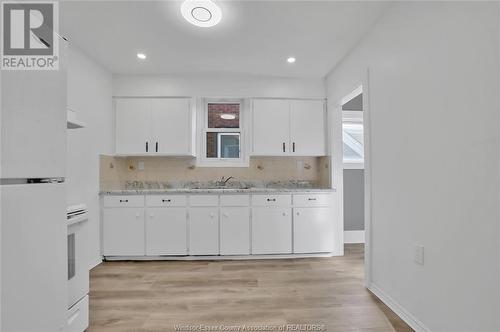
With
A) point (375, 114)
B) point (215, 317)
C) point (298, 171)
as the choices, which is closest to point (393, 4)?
point (375, 114)

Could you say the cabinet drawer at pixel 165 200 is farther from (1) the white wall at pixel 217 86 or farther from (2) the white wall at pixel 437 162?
(2) the white wall at pixel 437 162

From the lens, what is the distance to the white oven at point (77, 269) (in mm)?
1481

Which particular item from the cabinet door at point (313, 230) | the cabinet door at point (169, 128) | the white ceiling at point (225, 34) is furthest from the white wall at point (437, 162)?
the cabinet door at point (169, 128)

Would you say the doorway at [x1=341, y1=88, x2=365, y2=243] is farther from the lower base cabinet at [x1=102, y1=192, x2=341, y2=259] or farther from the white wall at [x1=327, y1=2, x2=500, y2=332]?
the white wall at [x1=327, y1=2, x2=500, y2=332]

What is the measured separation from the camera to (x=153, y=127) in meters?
3.42

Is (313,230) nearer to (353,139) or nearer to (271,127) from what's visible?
(271,127)

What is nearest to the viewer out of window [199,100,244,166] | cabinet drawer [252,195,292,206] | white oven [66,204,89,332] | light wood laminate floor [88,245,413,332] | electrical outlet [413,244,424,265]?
white oven [66,204,89,332]

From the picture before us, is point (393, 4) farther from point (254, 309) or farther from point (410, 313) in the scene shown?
point (254, 309)

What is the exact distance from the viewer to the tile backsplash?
3.62 meters

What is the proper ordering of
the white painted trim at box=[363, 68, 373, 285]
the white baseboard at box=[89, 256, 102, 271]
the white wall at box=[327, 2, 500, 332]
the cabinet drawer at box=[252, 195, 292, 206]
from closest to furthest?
the white wall at box=[327, 2, 500, 332], the white painted trim at box=[363, 68, 373, 285], the white baseboard at box=[89, 256, 102, 271], the cabinet drawer at box=[252, 195, 292, 206]

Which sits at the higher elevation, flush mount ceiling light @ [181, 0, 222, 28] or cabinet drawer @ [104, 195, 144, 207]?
flush mount ceiling light @ [181, 0, 222, 28]

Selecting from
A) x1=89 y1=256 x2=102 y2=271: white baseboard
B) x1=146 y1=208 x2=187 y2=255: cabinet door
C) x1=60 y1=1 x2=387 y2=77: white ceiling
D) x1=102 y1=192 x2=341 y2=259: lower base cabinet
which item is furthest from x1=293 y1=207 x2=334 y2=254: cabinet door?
x1=89 y1=256 x2=102 y2=271: white baseboard

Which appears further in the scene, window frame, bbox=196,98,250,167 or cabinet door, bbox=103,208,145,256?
window frame, bbox=196,98,250,167

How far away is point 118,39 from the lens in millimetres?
2535
